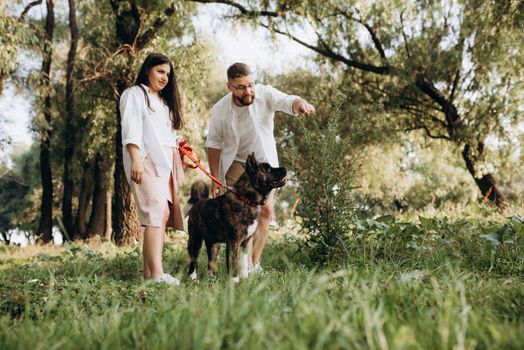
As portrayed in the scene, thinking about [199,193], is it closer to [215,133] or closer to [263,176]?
[215,133]

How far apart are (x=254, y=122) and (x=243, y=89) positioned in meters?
0.40

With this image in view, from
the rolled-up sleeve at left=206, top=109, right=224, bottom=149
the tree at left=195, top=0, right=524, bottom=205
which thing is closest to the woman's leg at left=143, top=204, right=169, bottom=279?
the rolled-up sleeve at left=206, top=109, right=224, bottom=149

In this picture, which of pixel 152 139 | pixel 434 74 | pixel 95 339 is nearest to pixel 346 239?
pixel 152 139

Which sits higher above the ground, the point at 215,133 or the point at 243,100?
the point at 243,100

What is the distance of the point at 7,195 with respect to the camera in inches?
1182

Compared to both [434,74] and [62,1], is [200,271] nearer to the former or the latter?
[434,74]

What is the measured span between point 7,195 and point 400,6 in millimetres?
26562

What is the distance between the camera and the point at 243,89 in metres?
5.01

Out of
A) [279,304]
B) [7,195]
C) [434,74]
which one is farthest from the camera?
[7,195]

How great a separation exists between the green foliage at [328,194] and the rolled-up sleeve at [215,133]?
1.01 meters

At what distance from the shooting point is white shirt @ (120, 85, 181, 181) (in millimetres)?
4434

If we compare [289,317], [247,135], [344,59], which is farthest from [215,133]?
[344,59]

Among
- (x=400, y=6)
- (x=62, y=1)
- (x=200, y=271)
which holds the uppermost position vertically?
(x=62, y=1)

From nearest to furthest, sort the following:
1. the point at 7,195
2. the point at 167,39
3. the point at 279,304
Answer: the point at 279,304, the point at 167,39, the point at 7,195
